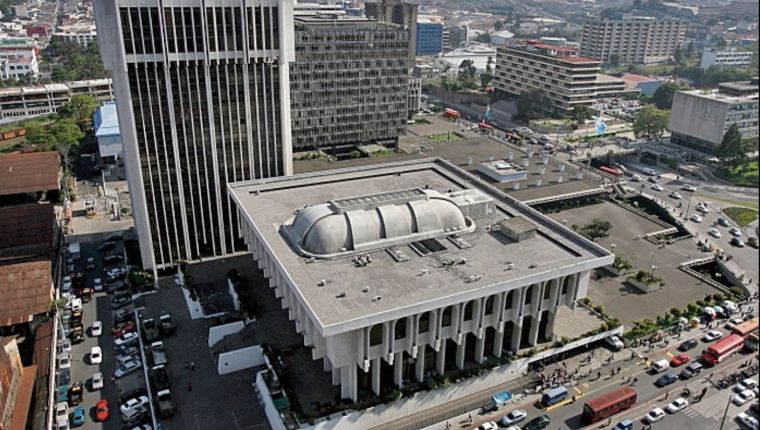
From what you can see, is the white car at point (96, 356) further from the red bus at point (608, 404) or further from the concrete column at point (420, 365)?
the red bus at point (608, 404)

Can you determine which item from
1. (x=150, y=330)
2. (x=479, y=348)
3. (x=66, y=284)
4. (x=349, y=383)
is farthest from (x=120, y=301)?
(x=479, y=348)

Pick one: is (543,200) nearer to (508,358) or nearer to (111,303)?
(508,358)

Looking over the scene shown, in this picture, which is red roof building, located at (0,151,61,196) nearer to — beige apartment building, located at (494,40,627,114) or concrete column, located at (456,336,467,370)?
concrete column, located at (456,336,467,370)

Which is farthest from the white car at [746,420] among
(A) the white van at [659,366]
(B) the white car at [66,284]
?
(B) the white car at [66,284]

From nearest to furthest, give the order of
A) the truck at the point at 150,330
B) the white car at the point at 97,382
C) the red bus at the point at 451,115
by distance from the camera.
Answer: the white car at the point at 97,382 → the truck at the point at 150,330 → the red bus at the point at 451,115

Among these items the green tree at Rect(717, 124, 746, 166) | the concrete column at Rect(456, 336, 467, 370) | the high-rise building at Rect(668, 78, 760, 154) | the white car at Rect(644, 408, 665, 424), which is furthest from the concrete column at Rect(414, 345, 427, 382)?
the high-rise building at Rect(668, 78, 760, 154)

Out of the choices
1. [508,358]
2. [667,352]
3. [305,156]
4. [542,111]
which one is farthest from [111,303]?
[542,111]
